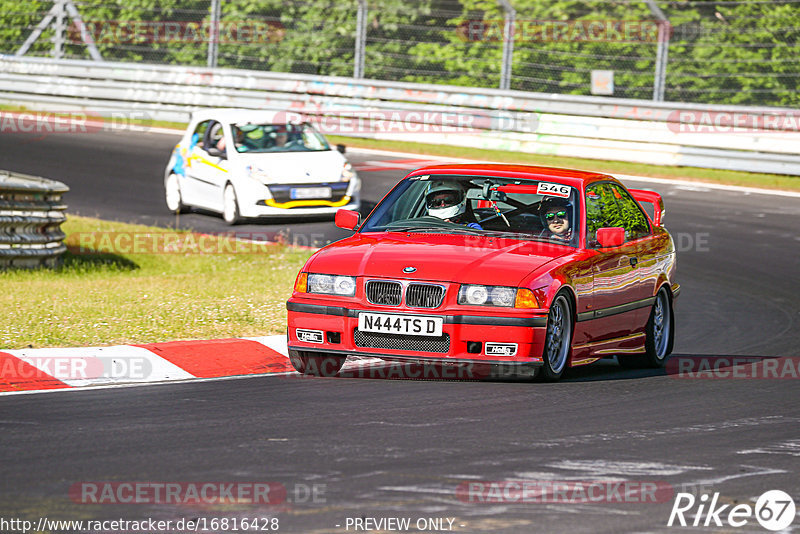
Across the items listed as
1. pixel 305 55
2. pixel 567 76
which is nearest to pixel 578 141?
pixel 567 76

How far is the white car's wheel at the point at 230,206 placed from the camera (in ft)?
59.4

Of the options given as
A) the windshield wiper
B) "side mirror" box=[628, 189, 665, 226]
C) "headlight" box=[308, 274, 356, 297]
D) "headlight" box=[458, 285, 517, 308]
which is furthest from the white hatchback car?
"headlight" box=[458, 285, 517, 308]

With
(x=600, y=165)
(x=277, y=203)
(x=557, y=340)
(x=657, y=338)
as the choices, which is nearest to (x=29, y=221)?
(x=277, y=203)

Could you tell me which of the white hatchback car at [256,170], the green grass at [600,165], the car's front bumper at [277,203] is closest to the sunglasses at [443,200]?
the white hatchback car at [256,170]

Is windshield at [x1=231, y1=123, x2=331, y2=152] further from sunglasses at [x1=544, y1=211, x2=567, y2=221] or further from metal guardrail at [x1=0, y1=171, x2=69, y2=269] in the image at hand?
sunglasses at [x1=544, y1=211, x2=567, y2=221]

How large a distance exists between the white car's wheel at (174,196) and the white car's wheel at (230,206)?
1.10 m

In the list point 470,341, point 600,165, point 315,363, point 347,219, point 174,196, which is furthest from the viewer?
point 600,165

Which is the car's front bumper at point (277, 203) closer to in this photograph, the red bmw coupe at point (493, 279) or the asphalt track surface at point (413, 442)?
the red bmw coupe at point (493, 279)

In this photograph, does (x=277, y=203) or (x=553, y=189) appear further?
(x=277, y=203)

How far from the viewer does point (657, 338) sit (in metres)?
10.2

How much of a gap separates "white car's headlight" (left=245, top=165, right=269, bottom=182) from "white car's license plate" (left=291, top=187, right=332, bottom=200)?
407mm

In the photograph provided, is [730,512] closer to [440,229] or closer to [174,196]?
[440,229]

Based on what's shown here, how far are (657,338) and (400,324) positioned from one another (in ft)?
8.67

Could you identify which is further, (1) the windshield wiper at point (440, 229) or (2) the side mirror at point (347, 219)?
(2) the side mirror at point (347, 219)
